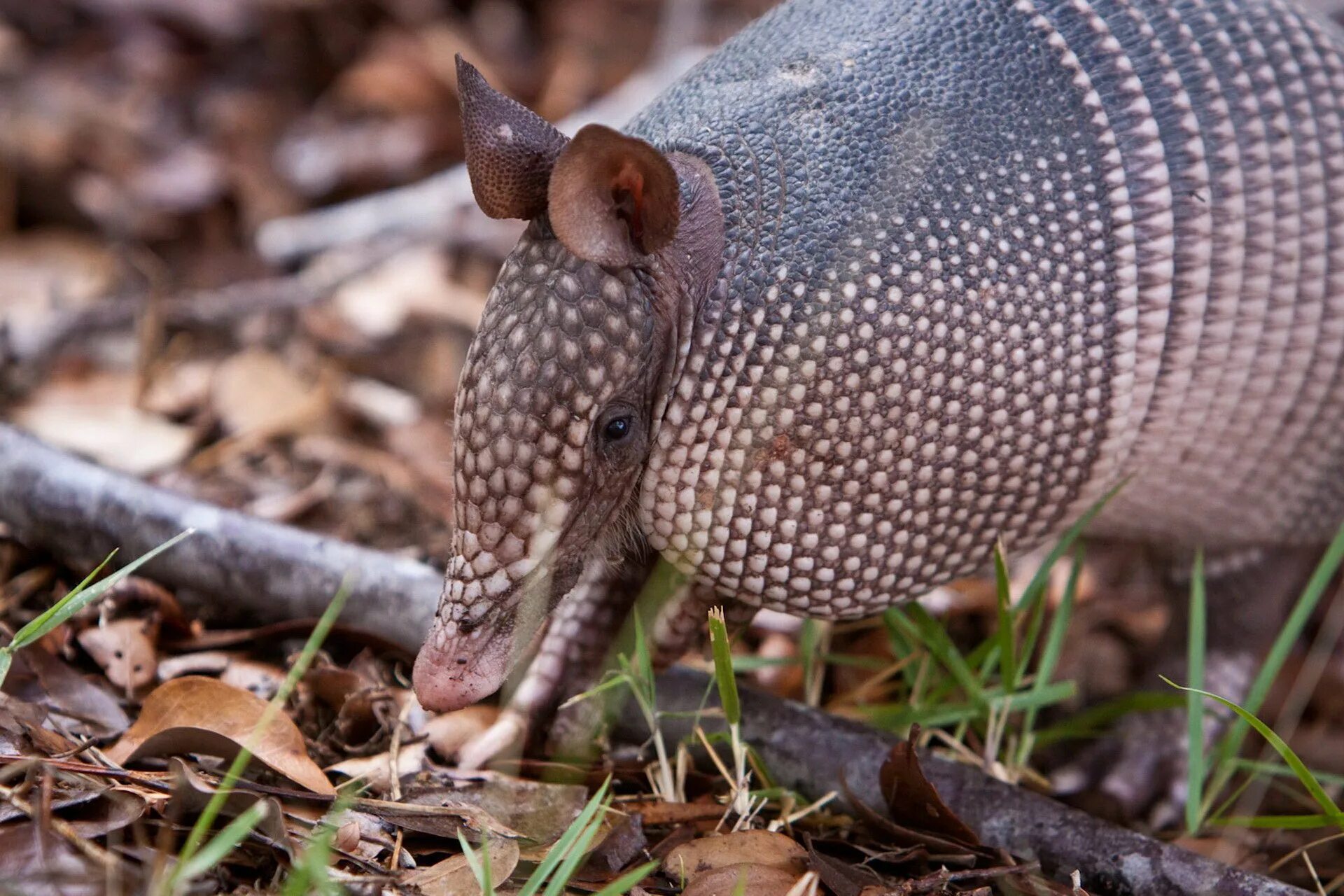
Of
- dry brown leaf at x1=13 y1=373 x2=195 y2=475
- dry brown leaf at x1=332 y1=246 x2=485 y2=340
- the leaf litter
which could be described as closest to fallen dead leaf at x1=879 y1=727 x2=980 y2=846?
the leaf litter

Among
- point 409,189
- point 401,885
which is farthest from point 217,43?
point 401,885

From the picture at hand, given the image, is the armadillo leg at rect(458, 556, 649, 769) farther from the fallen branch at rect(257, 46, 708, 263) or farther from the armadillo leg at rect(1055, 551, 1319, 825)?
the fallen branch at rect(257, 46, 708, 263)

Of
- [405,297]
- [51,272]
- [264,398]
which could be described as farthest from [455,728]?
[51,272]

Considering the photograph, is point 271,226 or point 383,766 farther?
point 271,226

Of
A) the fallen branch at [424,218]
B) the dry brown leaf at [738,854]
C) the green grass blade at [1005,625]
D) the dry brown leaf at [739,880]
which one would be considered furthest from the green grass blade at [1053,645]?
the fallen branch at [424,218]

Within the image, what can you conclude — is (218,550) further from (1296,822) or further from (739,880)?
(1296,822)

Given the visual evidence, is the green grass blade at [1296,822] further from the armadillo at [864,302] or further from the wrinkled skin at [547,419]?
the wrinkled skin at [547,419]

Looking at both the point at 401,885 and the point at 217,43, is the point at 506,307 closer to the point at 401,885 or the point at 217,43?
the point at 401,885
